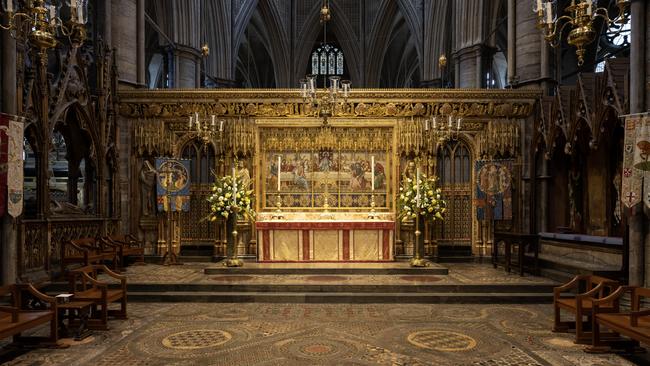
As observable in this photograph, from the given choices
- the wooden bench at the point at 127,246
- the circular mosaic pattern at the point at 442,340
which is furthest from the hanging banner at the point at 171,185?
the circular mosaic pattern at the point at 442,340

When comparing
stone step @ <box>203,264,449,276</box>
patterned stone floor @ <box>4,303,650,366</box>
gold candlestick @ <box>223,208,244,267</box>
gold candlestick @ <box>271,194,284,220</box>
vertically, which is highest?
gold candlestick @ <box>271,194,284,220</box>

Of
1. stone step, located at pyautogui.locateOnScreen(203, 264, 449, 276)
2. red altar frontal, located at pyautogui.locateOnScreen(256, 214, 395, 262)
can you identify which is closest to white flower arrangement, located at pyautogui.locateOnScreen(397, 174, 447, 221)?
red altar frontal, located at pyautogui.locateOnScreen(256, 214, 395, 262)

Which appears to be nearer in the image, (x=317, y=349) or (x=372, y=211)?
(x=317, y=349)

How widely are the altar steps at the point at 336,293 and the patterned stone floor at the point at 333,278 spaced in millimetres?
189

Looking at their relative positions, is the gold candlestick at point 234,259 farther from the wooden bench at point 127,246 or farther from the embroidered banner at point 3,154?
the embroidered banner at point 3,154

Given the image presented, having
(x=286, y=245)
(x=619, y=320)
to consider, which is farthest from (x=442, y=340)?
(x=286, y=245)

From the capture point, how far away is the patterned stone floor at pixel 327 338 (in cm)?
542

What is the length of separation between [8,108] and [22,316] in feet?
14.0

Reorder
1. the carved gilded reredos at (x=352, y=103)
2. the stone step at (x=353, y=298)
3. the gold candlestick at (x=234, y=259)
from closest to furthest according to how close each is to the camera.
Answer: the stone step at (x=353, y=298), the gold candlestick at (x=234, y=259), the carved gilded reredos at (x=352, y=103)

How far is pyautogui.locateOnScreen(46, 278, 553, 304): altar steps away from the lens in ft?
27.8

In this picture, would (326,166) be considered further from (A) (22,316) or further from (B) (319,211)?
(A) (22,316)

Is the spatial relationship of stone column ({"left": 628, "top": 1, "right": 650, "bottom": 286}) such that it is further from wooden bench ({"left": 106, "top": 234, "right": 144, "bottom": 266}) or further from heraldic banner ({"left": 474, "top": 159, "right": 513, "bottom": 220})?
wooden bench ({"left": 106, "top": 234, "right": 144, "bottom": 266})

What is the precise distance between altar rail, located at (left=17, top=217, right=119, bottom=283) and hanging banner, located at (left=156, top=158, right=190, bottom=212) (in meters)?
1.87

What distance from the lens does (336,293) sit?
8672mm
